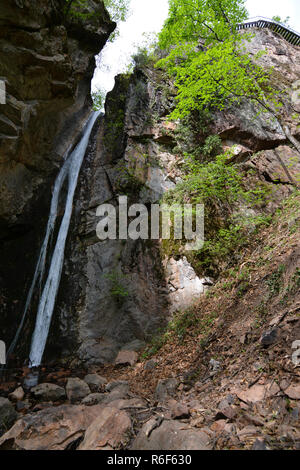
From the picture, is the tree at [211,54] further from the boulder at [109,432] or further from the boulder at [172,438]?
the boulder at [109,432]

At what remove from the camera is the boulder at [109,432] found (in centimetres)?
269

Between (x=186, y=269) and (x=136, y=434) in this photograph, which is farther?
(x=186, y=269)

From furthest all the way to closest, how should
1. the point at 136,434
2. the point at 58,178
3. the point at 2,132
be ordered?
1. the point at 58,178
2. the point at 2,132
3. the point at 136,434

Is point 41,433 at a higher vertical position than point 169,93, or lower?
lower

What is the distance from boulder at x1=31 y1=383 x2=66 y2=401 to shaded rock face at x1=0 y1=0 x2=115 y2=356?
136 inches

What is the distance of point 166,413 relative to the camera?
3111 millimetres

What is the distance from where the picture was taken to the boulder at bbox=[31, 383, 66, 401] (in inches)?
189

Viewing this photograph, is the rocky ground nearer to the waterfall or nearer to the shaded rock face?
the waterfall

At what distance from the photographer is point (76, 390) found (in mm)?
4805
